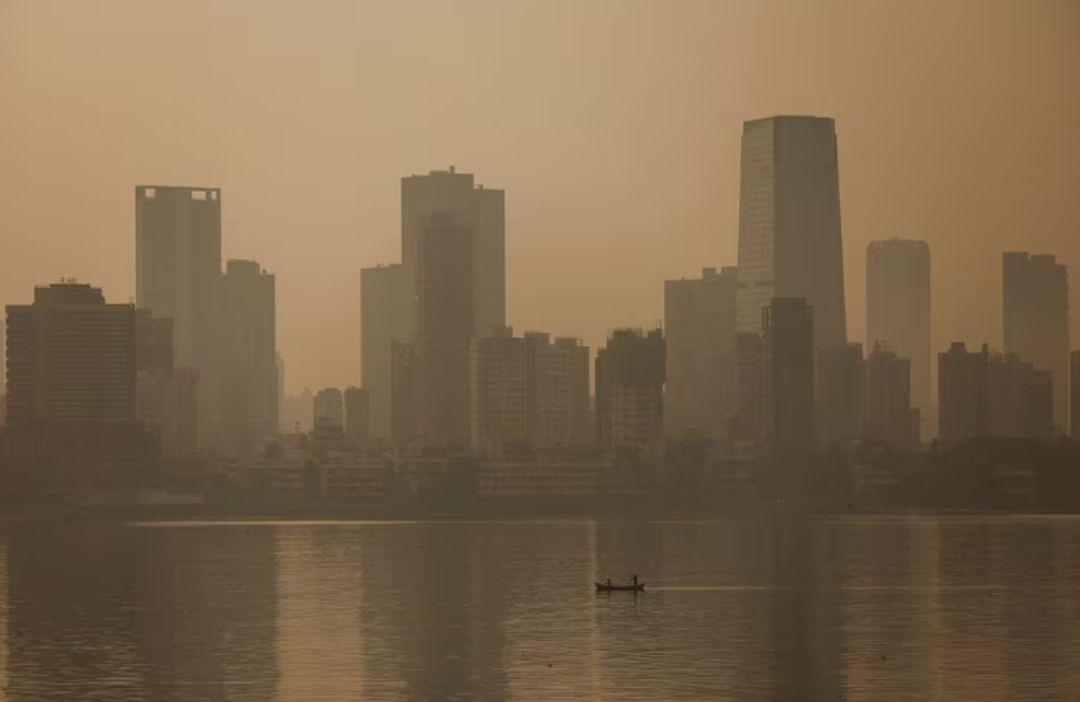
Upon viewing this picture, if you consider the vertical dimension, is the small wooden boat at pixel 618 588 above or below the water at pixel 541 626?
above

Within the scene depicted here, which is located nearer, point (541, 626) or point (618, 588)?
point (541, 626)

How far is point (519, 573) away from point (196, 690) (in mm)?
57861

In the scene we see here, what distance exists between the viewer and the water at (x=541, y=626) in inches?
2606

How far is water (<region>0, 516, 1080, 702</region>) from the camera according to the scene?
66.2 m

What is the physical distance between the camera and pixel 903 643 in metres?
78.3

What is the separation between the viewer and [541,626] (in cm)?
8562

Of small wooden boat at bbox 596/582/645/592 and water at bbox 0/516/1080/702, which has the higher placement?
small wooden boat at bbox 596/582/645/592

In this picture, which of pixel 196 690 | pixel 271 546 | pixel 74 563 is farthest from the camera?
pixel 271 546

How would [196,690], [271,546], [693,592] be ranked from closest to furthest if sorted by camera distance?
[196,690], [693,592], [271,546]

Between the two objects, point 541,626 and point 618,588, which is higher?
point 618,588

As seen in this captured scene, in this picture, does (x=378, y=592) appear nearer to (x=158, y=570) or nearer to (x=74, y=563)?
(x=158, y=570)

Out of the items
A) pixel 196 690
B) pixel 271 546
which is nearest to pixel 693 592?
pixel 196 690

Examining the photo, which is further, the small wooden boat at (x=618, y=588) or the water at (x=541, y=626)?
the small wooden boat at (x=618, y=588)

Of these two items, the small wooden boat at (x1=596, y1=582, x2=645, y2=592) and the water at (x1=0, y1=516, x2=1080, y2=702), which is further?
the small wooden boat at (x1=596, y1=582, x2=645, y2=592)
